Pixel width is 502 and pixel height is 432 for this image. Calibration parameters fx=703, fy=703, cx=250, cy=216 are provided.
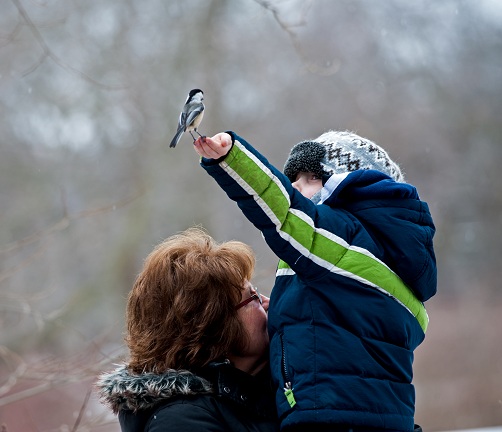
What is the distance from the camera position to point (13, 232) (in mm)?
4203

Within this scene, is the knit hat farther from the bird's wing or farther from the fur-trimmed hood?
the fur-trimmed hood

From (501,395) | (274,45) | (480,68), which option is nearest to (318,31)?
(274,45)

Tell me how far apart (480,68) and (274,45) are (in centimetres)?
204

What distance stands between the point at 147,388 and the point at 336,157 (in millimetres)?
627

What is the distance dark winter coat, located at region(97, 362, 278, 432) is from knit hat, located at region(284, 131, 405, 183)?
454mm

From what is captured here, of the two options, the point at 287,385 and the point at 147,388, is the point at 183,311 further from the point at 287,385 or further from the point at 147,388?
the point at 287,385

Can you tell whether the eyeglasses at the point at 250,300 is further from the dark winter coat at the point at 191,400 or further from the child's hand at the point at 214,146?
the child's hand at the point at 214,146

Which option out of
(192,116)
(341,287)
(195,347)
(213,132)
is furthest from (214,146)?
(213,132)

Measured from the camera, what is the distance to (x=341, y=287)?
1.34 metres

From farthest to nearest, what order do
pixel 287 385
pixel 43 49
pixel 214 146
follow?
pixel 43 49, pixel 287 385, pixel 214 146

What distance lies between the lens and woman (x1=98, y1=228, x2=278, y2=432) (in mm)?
1384

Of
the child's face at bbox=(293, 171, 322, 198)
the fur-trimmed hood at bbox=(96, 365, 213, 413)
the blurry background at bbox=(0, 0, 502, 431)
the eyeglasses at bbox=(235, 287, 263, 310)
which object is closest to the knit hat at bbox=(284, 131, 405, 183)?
the child's face at bbox=(293, 171, 322, 198)

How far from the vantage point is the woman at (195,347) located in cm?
138

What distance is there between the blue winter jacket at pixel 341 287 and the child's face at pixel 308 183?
0.27 ft
